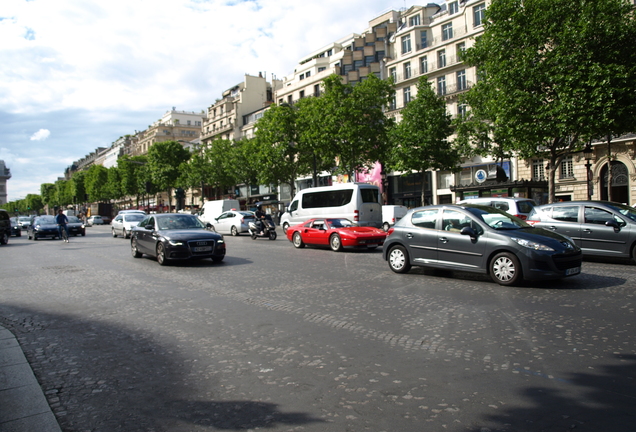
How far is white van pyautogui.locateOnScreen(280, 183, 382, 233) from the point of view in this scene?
2548 cm

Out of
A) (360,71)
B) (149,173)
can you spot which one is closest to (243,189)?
(149,173)

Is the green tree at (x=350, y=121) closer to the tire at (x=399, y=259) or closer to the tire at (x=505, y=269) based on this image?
the tire at (x=399, y=259)

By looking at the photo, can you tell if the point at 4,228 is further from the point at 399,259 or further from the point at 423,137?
the point at 423,137

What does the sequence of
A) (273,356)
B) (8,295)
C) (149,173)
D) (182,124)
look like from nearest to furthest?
(273,356) < (8,295) < (149,173) < (182,124)

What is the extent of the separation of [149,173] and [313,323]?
78935mm

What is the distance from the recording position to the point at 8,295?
911 centimetres

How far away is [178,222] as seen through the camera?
567 inches

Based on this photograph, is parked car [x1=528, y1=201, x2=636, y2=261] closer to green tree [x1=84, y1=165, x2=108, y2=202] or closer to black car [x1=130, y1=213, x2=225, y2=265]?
black car [x1=130, y1=213, x2=225, y2=265]

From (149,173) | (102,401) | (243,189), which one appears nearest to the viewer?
(102,401)

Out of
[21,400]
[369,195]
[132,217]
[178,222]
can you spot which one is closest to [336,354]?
[21,400]

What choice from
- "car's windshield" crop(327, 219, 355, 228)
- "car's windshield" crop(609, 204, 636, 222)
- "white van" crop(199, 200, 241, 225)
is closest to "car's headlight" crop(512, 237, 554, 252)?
"car's windshield" crop(609, 204, 636, 222)

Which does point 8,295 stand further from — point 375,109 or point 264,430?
point 375,109

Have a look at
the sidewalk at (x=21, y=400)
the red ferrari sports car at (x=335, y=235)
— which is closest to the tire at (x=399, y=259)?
the red ferrari sports car at (x=335, y=235)

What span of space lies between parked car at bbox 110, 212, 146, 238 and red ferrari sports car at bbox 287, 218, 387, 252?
12480 millimetres
